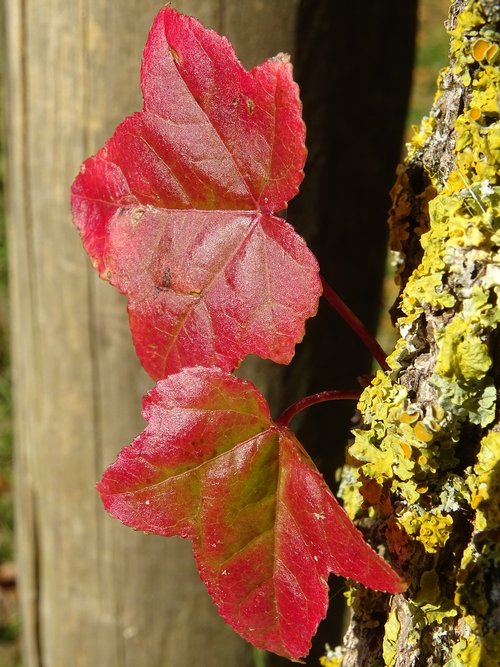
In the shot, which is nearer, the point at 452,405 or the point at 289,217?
the point at 452,405

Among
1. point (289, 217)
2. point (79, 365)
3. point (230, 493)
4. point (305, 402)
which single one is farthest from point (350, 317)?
point (79, 365)

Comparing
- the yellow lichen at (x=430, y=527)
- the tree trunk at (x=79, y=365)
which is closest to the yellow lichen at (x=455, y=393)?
the yellow lichen at (x=430, y=527)

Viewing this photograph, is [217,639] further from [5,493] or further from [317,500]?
[5,493]

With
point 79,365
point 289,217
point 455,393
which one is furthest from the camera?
point 79,365

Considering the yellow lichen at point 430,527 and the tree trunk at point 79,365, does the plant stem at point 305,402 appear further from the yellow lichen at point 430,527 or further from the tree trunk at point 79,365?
the tree trunk at point 79,365

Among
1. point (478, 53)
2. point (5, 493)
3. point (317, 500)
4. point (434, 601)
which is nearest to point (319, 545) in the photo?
point (317, 500)

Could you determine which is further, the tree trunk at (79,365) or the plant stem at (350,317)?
the tree trunk at (79,365)

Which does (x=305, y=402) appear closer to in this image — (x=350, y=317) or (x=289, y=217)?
(x=350, y=317)
